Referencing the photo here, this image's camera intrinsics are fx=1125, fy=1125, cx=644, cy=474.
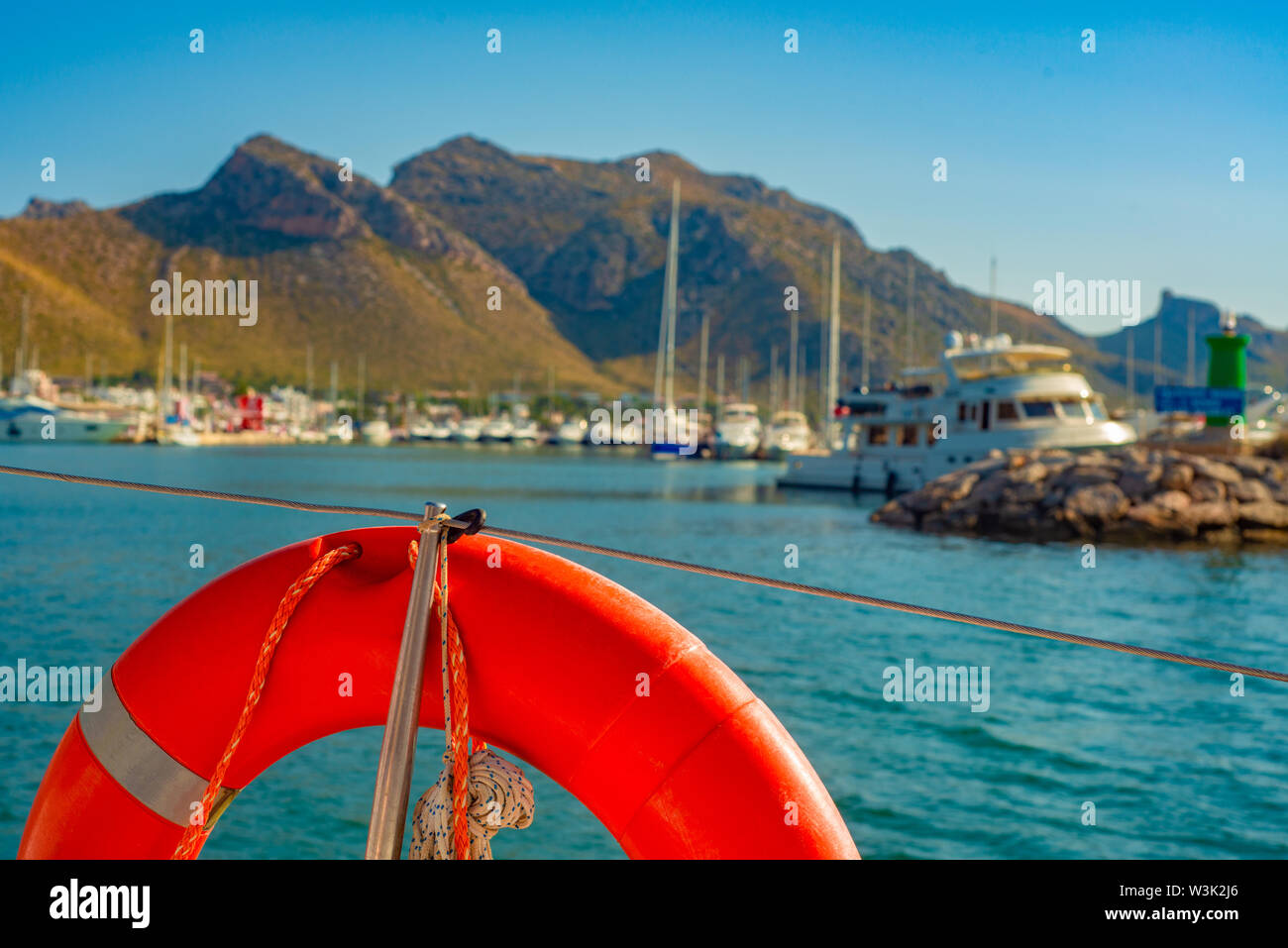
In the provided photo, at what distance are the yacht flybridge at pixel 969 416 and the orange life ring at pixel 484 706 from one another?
33815mm

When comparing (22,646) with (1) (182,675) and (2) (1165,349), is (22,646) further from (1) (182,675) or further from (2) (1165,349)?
(2) (1165,349)

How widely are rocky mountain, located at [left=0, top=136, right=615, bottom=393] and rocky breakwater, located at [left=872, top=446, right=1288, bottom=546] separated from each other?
7409 centimetres

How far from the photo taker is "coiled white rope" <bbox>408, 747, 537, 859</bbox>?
2.18 m

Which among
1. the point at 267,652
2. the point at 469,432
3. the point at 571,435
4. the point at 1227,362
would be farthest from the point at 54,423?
the point at 267,652

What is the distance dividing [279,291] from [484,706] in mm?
106155

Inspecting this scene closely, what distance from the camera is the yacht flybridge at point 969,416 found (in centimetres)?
3441

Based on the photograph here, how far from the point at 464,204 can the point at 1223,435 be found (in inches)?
6112

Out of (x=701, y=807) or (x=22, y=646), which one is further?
(x=22, y=646)

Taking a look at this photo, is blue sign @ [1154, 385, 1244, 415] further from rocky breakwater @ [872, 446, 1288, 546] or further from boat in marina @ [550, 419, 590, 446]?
boat in marina @ [550, 419, 590, 446]

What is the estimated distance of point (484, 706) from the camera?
7.09 ft

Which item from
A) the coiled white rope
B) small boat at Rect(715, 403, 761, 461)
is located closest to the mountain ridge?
small boat at Rect(715, 403, 761, 461)

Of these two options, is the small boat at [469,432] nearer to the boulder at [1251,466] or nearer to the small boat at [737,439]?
the small boat at [737,439]
